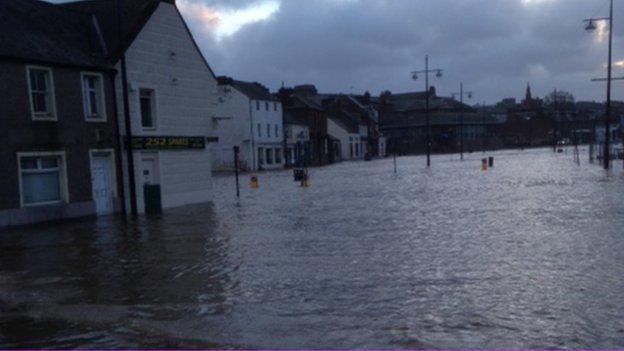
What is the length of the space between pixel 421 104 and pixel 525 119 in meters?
28.8

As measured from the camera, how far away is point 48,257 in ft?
47.3

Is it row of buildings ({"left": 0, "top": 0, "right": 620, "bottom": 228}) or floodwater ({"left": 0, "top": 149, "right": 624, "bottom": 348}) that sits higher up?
row of buildings ({"left": 0, "top": 0, "right": 620, "bottom": 228})

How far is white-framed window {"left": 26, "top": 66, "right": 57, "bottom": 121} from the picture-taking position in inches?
829

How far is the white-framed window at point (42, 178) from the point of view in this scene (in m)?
20.6

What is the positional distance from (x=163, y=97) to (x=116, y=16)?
12.8ft

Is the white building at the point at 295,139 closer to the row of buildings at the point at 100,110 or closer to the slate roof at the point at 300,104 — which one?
the slate roof at the point at 300,104

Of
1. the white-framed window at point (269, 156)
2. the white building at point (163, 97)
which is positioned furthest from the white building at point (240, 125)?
the white building at point (163, 97)

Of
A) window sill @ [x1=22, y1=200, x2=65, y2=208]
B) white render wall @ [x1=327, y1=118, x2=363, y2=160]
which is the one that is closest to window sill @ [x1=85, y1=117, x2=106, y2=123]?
window sill @ [x1=22, y1=200, x2=65, y2=208]

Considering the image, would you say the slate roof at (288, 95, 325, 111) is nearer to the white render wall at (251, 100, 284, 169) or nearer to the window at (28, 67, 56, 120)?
the white render wall at (251, 100, 284, 169)

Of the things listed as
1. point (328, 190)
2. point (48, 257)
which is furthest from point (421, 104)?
point (48, 257)

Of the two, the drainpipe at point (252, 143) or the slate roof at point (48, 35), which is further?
the drainpipe at point (252, 143)

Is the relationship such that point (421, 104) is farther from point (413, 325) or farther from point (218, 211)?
point (413, 325)

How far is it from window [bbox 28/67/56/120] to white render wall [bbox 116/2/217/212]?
335 cm

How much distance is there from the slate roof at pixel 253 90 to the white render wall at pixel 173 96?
36.6 metres
